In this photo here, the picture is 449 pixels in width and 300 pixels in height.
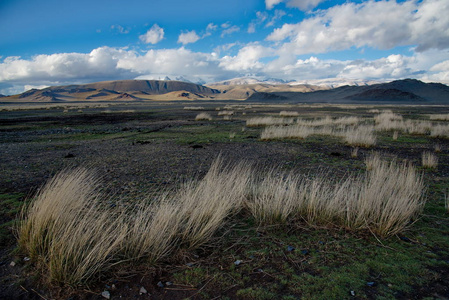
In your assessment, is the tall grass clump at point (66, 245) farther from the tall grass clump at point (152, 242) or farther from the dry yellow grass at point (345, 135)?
the dry yellow grass at point (345, 135)

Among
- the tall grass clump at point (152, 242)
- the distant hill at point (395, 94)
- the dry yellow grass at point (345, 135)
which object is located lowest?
the tall grass clump at point (152, 242)

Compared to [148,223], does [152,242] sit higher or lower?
lower

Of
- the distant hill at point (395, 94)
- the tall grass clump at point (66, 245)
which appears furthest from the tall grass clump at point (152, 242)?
the distant hill at point (395, 94)

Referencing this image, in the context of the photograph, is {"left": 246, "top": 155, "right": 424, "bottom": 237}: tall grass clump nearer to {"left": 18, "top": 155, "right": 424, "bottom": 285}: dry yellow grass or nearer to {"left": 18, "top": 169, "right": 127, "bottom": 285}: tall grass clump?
{"left": 18, "top": 155, "right": 424, "bottom": 285}: dry yellow grass

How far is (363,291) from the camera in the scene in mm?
2238

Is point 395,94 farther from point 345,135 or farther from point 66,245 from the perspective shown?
point 66,245

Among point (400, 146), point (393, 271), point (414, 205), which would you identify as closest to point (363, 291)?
point (393, 271)

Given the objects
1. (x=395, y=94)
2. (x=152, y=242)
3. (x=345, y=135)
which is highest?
(x=395, y=94)

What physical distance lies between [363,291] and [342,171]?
4.76 metres

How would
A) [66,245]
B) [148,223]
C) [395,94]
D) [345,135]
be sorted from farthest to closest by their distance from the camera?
[395,94] → [345,135] → [148,223] → [66,245]

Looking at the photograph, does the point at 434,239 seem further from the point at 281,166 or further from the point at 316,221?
the point at 281,166

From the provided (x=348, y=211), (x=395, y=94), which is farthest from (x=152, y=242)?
(x=395, y=94)

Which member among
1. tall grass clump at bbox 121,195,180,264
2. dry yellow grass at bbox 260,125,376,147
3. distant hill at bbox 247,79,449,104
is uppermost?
Result: distant hill at bbox 247,79,449,104

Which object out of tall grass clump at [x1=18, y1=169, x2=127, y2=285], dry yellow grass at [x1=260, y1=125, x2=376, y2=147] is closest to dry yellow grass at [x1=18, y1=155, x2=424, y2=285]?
tall grass clump at [x1=18, y1=169, x2=127, y2=285]
